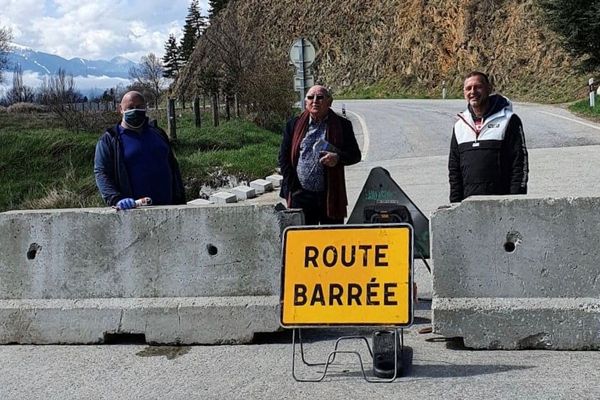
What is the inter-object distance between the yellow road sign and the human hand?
2.63 ft

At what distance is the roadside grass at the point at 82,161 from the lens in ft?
54.9

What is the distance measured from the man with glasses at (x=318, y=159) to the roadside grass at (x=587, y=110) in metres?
20.2

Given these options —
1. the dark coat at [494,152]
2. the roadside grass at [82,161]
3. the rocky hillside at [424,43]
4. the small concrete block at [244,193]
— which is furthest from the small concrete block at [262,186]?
the rocky hillside at [424,43]

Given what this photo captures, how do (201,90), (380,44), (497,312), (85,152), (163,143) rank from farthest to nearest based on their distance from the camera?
(380,44), (201,90), (85,152), (163,143), (497,312)

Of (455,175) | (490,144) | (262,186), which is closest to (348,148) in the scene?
(455,175)

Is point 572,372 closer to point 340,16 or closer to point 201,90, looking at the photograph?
point 201,90

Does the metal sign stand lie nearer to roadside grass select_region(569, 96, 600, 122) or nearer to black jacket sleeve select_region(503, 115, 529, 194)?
black jacket sleeve select_region(503, 115, 529, 194)

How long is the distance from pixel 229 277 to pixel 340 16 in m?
58.8

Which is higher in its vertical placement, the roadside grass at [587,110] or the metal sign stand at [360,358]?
the roadside grass at [587,110]

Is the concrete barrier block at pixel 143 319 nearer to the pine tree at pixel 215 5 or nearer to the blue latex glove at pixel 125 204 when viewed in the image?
the blue latex glove at pixel 125 204

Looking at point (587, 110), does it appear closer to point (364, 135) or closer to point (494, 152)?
point (364, 135)

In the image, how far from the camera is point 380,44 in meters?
56.8

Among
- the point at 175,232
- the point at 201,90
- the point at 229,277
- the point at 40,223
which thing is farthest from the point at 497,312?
the point at 201,90

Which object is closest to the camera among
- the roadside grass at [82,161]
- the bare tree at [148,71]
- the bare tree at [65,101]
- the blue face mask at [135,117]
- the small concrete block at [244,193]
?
the blue face mask at [135,117]
